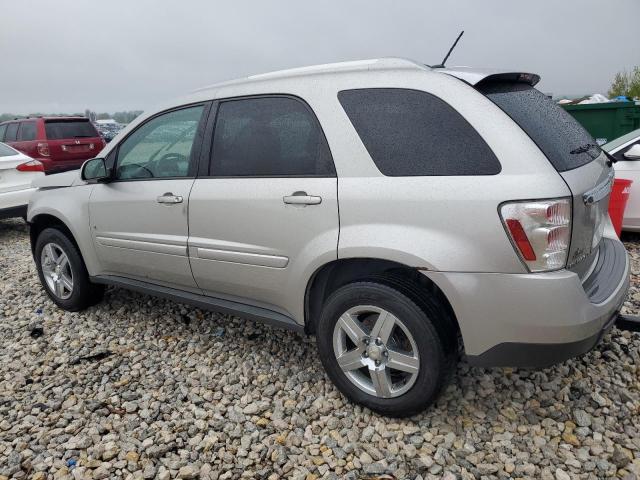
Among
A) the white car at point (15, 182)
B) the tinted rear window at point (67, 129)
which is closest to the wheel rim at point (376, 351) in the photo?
the white car at point (15, 182)

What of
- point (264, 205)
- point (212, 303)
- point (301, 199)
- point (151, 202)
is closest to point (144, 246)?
point (151, 202)

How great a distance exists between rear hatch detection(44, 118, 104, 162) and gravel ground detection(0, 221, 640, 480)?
7.90 metres

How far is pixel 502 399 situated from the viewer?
267 cm

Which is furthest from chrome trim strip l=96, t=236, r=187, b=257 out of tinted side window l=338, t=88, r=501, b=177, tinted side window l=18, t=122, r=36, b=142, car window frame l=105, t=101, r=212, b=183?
tinted side window l=18, t=122, r=36, b=142

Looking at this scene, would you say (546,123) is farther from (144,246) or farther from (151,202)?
(144,246)

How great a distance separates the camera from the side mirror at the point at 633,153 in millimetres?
5094

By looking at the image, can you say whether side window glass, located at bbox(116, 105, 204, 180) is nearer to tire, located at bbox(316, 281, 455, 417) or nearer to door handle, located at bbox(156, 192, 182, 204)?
door handle, located at bbox(156, 192, 182, 204)

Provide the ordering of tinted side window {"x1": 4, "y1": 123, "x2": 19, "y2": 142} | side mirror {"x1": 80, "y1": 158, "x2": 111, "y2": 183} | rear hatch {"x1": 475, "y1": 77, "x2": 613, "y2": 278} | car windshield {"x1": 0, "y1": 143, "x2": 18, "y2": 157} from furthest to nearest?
1. tinted side window {"x1": 4, "y1": 123, "x2": 19, "y2": 142}
2. car windshield {"x1": 0, "y1": 143, "x2": 18, "y2": 157}
3. side mirror {"x1": 80, "y1": 158, "x2": 111, "y2": 183}
4. rear hatch {"x1": 475, "y1": 77, "x2": 613, "y2": 278}

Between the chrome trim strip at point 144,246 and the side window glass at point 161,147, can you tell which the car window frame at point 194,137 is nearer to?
the side window glass at point 161,147

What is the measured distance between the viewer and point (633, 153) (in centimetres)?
512

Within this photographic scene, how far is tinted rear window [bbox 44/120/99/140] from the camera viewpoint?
10.5 meters

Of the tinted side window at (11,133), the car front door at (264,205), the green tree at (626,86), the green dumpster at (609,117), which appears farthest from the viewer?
the green tree at (626,86)

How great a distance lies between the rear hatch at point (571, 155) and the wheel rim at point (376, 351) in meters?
0.84

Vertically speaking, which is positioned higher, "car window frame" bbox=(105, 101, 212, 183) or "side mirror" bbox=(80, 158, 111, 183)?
"car window frame" bbox=(105, 101, 212, 183)
